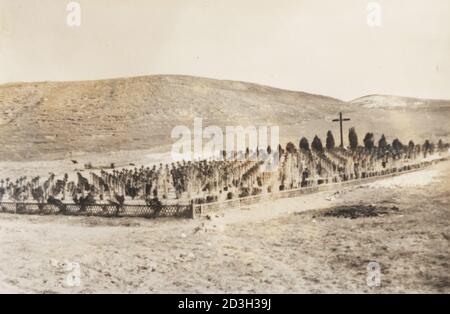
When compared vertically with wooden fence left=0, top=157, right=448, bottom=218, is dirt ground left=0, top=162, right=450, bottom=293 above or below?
below

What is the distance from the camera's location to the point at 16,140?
14.2 m

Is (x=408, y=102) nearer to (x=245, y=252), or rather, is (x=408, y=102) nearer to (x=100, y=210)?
(x=245, y=252)

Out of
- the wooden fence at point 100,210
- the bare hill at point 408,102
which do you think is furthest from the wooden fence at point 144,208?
the bare hill at point 408,102

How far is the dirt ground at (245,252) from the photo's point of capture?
7992mm

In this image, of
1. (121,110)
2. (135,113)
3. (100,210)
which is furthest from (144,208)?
(121,110)

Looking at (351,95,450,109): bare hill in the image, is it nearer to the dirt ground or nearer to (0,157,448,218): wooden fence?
the dirt ground

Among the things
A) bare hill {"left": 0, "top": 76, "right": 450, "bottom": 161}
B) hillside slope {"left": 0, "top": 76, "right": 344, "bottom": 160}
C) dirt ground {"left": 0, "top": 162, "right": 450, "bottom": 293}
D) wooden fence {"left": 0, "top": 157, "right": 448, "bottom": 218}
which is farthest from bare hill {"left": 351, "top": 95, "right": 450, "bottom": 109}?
wooden fence {"left": 0, "top": 157, "right": 448, "bottom": 218}

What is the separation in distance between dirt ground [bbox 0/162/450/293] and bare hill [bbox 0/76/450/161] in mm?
3736

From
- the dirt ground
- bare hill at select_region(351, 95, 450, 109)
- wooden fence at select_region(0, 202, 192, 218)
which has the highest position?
bare hill at select_region(351, 95, 450, 109)

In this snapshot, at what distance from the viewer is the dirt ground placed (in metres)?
7.99

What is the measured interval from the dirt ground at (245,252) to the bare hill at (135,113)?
3.74 meters

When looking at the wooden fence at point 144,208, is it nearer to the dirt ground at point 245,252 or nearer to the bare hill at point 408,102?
the dirt ground at point 245,252

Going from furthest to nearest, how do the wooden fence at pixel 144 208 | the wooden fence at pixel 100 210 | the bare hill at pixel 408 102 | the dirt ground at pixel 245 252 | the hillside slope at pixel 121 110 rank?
the hillside slope at pixel 121 110 < the bare hill at pixel 408 102 < the wooden fence at pixel 100 210 < the wooden fence at pixel 144 208 < the dirt ground at pixel 245 252

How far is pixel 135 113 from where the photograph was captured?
57.9 ft
